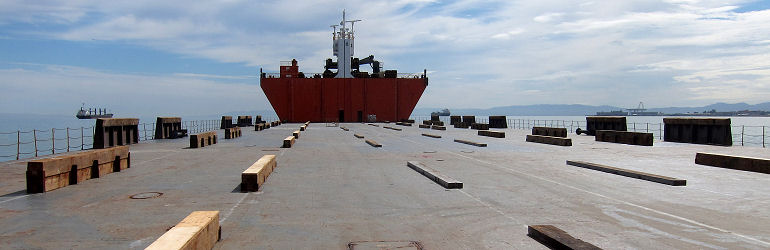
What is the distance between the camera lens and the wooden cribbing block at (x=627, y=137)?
24.7 metres

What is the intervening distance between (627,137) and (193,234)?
2599 centimetres

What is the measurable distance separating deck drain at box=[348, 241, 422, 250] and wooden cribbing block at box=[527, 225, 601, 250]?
1.65 meters

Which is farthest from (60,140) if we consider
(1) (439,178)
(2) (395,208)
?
(2) (395,208)

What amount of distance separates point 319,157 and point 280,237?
11758 mm

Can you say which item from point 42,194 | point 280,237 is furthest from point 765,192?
point 42,194

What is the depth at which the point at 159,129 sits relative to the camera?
3075 cm

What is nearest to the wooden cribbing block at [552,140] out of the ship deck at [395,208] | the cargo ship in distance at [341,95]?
Answer: the ship deck at [395,208]

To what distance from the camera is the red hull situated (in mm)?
66625

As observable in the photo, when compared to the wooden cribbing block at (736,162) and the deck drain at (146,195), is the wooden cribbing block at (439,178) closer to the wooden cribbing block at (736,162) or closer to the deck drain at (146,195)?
the deck drain at (146,195)

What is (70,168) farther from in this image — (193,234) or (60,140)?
(60,140)

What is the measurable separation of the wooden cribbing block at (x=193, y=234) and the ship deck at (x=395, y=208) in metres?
0.28

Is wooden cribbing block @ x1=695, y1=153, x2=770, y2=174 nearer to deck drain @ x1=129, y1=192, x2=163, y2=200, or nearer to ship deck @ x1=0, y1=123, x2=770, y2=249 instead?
ship deck @ x1=0, y1=123, x2=770, y2=249

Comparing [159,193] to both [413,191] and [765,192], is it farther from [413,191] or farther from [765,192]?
[765,192]

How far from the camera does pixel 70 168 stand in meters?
11.1
